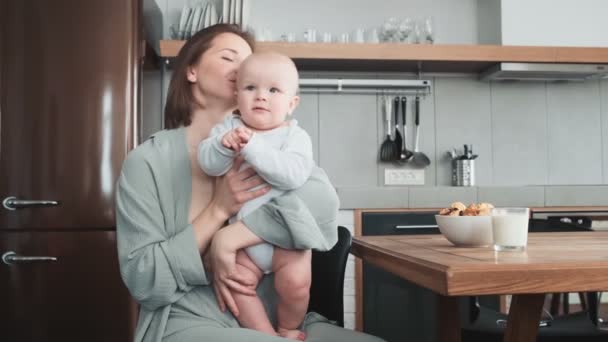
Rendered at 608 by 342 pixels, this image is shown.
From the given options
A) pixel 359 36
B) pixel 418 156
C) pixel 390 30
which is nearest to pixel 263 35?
pixel 359 36

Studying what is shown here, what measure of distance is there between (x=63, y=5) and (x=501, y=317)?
2.13 m

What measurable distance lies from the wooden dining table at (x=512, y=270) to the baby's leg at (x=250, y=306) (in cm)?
24

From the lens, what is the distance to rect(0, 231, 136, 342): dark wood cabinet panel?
2.40m

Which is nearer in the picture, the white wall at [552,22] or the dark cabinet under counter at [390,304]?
the dark cabinet under counter at [390,304]

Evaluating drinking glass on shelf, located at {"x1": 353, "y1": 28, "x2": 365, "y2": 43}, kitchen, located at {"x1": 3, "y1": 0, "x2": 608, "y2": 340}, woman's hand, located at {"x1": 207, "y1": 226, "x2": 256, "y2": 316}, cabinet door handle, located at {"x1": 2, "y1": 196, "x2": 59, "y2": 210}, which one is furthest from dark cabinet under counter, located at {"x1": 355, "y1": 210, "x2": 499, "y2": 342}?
woman's hand, located at {"x1": 207, "y1": 226, "x2": 256, "y2": 316}

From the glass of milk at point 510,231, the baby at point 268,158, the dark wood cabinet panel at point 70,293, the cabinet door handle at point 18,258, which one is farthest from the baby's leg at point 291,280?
the cabinet door handle at point 18,258

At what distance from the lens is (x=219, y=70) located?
46.4 inches

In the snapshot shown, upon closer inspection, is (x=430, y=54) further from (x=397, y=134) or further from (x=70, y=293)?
(x=70, y=293)

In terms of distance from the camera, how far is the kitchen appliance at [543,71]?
308cm

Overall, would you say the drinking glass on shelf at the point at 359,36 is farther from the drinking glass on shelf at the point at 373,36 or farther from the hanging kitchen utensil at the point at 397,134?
the hanging kitchen utensil at the point at 397,134

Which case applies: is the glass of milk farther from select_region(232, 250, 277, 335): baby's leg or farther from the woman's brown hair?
the woman's brown hair

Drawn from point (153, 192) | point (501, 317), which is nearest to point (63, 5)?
point (153, 192)

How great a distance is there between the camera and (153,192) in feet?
3.59

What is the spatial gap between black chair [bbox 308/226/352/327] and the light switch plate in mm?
1990
